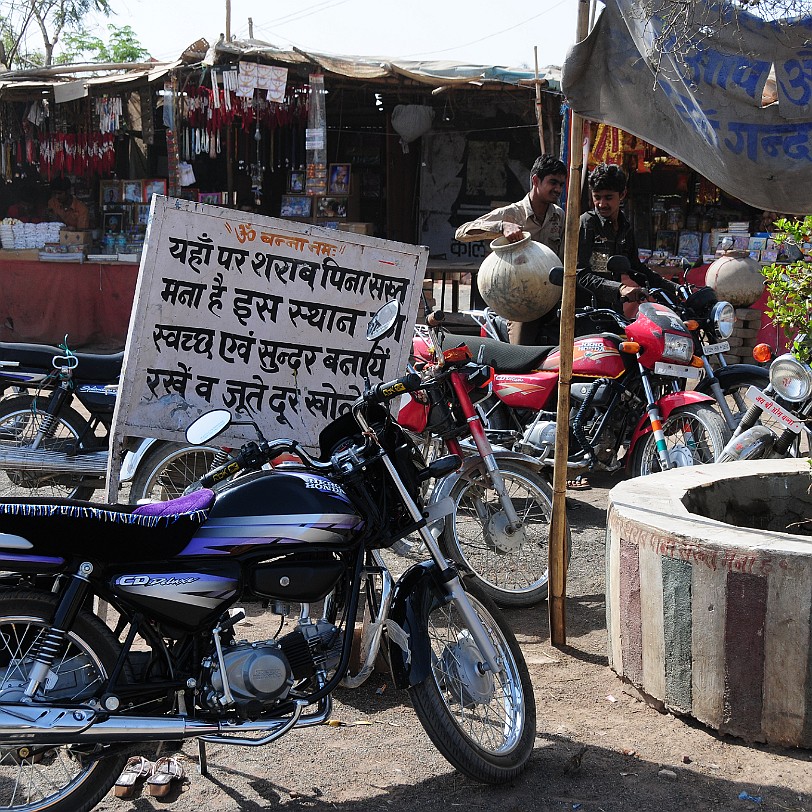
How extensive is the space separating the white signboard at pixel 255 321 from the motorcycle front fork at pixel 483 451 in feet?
1.51

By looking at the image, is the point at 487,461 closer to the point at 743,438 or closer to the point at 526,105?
the point at 743,438

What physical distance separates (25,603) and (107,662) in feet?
0.95

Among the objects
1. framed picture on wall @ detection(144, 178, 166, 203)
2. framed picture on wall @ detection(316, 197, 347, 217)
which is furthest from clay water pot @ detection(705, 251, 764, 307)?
framed picture on wall @ detection(144, 178, 166, 203)

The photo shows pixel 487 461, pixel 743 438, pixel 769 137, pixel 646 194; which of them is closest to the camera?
pixel 769 137

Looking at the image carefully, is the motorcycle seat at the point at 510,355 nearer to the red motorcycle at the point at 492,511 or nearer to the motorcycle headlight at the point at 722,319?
the motorcycle headlight at the point at 722,319

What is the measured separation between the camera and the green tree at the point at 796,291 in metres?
3.82

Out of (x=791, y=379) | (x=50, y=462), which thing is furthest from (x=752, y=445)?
(x=50, y=462)

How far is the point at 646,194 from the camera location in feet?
45.6

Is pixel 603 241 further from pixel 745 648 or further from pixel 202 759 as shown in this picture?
pixel 202 759

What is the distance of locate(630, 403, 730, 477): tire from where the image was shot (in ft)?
18.4

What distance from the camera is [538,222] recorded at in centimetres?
747

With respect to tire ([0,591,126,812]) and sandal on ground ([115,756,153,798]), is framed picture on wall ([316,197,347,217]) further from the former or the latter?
tire ([0,591,126,812])

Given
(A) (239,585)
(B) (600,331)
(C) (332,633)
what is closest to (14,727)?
(A) (239,585)

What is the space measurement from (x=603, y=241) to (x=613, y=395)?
146cm
